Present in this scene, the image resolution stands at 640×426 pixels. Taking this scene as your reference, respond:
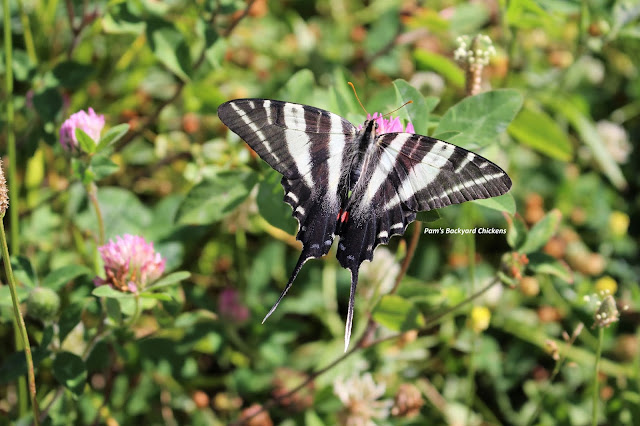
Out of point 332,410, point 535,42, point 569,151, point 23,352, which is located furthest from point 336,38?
point 23,352

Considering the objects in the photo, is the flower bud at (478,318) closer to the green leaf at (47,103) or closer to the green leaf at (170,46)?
the green leaf at (170,46)

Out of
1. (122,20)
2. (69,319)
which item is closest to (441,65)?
(122,20)

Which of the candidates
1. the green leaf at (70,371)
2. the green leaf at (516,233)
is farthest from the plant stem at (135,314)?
the green leaf at (516,233)

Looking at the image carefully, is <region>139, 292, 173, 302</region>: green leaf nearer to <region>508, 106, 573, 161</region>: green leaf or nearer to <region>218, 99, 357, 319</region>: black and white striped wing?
<region>218, 99, 357, 319</region>: black and white striped wing

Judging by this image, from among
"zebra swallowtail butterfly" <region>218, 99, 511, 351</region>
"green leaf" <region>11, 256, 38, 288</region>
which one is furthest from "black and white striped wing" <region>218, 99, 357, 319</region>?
"green leaf" <region>11, 256, 38, 288</region>

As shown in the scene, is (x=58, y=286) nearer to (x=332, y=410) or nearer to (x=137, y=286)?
(x=137, y=286)

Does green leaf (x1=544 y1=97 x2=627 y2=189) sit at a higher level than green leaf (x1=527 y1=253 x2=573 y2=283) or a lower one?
lower
